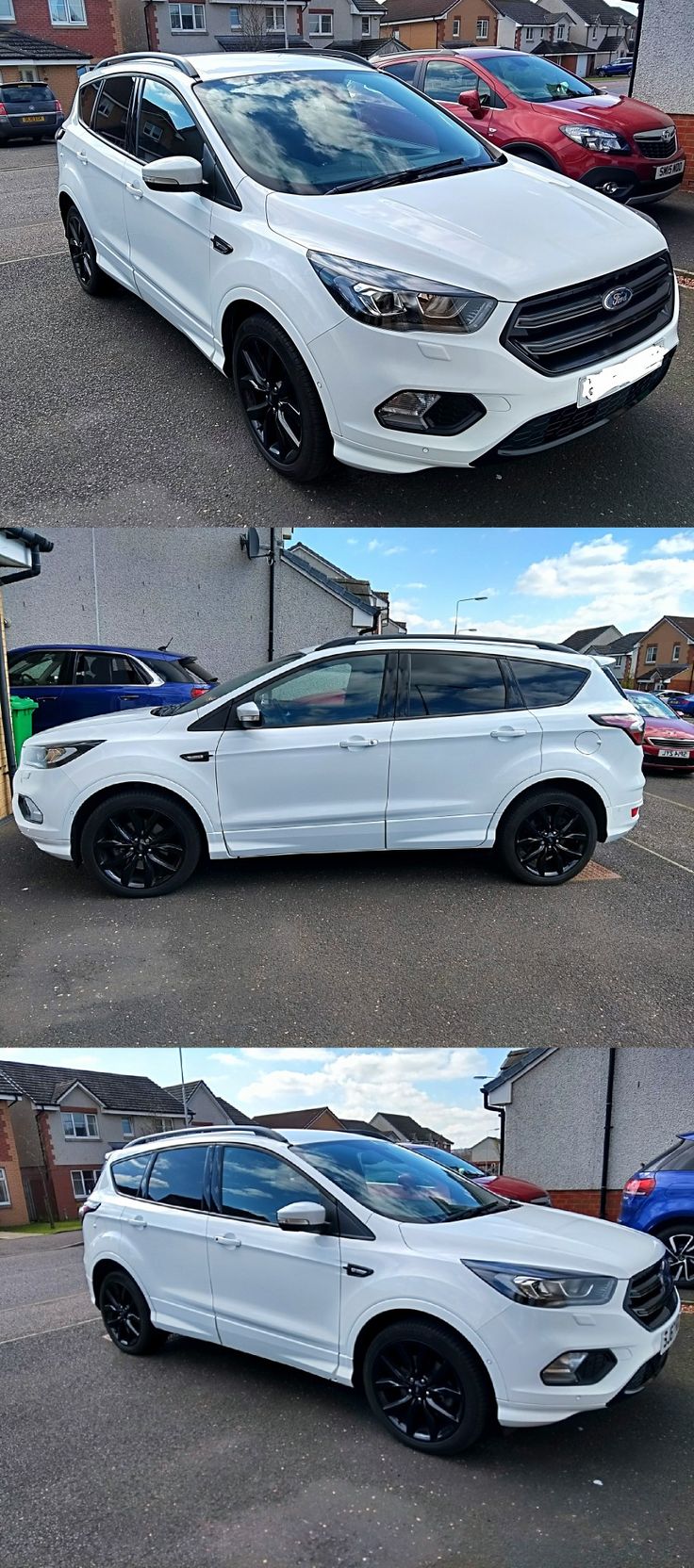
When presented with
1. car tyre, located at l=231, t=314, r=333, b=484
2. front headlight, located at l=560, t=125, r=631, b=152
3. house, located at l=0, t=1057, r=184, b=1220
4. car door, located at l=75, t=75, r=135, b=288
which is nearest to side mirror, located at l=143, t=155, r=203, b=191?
car tyre, located at l=231, t=314, r=333, b=484

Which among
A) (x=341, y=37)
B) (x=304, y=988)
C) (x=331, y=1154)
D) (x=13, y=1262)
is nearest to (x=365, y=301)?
(x=304, y=988)

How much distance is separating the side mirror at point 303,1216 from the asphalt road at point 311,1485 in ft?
2.80

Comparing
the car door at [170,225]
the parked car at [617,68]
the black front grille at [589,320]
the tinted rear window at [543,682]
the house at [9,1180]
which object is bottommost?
the house at [9,1180]

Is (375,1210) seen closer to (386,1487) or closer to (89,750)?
(386,1487)

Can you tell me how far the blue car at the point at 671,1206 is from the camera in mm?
5543

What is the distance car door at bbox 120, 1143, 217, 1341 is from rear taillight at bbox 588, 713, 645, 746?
2982mm

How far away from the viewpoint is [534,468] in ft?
16.5

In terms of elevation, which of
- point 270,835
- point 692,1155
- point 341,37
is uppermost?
point 341,37

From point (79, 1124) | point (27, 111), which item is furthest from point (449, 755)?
point (27, 111)

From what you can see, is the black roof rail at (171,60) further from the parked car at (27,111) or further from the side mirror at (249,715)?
the parked car at (27,111)

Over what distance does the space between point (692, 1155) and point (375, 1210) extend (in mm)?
2752

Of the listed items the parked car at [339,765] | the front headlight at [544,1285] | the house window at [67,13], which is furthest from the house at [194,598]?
the house window at [67,13]

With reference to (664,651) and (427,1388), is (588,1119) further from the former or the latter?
(427,1388)

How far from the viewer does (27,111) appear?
1573cm
